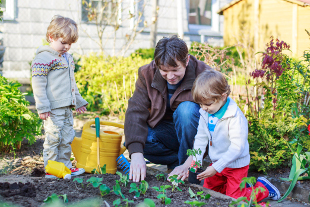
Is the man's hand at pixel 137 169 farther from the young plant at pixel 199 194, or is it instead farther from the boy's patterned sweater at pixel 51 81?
the boy's patterned sweater at pixel 51 81

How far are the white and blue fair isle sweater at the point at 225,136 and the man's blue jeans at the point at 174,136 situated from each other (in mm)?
107

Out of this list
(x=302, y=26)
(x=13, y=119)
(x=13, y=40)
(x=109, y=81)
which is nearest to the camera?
(x=13, y=119)

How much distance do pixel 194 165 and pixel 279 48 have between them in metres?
1.56

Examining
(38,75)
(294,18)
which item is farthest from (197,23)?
(38,75)

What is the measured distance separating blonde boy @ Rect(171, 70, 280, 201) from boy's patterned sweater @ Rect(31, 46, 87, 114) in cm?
116

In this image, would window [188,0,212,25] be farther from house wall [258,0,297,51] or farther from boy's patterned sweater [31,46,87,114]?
boy's patterned sweater [31,46,87,114]

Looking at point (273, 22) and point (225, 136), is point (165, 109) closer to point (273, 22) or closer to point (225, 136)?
point (225, 136)

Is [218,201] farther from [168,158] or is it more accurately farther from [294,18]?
[294,18]

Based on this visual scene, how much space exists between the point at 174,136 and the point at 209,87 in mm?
825

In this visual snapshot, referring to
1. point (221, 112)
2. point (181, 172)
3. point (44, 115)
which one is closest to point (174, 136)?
point (181, 172)

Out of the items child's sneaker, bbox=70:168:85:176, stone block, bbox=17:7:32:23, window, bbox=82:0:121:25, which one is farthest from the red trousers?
stone block, bbox=17:7:32:23

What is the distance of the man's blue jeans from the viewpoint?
2.44m

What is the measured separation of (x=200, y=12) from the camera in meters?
10.1

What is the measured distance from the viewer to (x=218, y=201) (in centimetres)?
183
